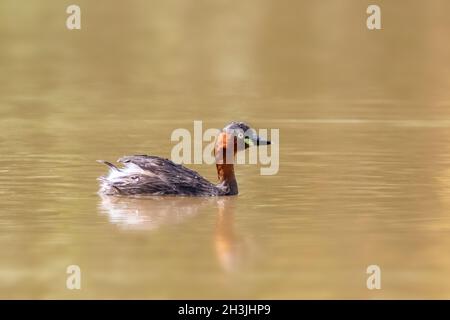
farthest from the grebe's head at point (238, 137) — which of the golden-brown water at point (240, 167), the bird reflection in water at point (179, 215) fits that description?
the bird reflection in water at point (179, 215)

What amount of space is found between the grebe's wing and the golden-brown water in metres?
0.16

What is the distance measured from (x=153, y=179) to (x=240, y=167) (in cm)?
236

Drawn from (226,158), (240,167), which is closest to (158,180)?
(226,158)

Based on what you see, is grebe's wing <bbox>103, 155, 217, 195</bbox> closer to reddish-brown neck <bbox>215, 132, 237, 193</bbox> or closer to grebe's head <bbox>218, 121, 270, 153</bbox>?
reddish-brown neck <bbox>215, 132, 237, 193</bbox>

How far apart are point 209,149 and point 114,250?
21.2ft

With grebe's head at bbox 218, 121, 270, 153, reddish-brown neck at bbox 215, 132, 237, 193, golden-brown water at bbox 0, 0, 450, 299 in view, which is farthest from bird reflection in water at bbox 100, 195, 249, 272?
grebe's head at bbox 218, 121, 270, 153

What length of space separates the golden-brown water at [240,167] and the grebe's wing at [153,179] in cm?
16

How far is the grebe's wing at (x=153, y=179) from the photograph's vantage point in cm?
1423

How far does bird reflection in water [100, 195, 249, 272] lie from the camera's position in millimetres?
11500

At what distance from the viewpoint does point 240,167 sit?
16453 mm

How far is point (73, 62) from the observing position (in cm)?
2962

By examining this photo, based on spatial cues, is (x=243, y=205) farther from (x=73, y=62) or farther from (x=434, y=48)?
(x=434, y=48)

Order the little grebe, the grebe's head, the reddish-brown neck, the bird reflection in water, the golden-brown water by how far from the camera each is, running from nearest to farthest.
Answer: the golden-brown water, the bird reflection in water, the little grebe, the reddish-brown neck, the grebe's head

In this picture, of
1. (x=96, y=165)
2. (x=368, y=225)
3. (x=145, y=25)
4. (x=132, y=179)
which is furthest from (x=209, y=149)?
(x=145, y=25)
